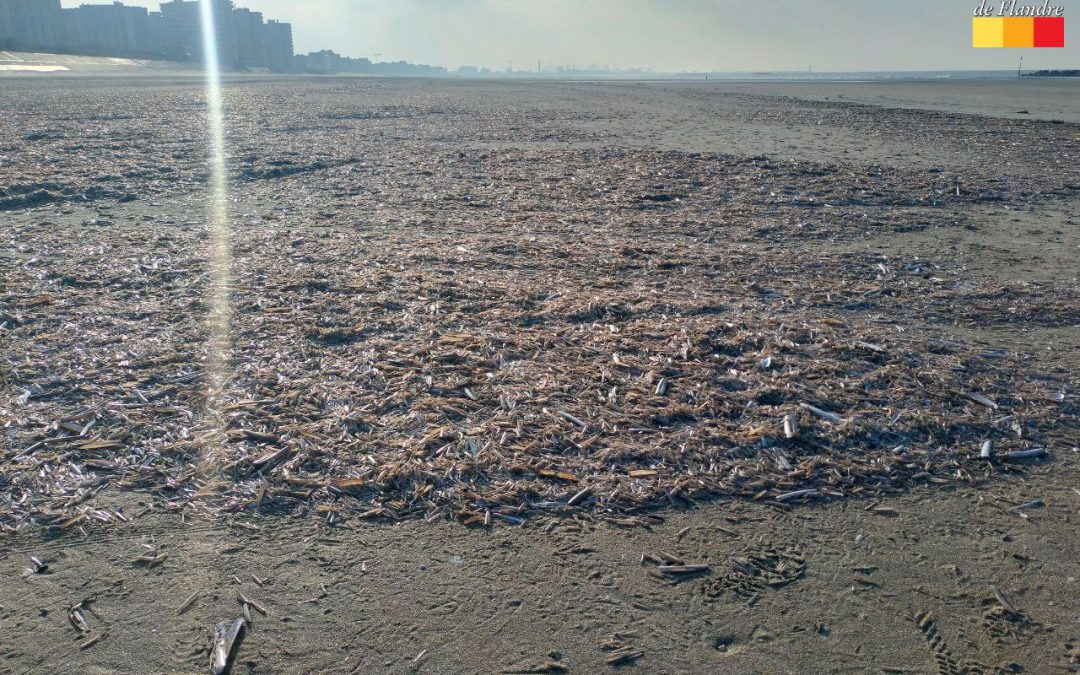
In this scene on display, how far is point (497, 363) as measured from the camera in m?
4.71

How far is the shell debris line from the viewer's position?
3.50 meters

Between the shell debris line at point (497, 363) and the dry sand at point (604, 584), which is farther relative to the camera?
the shell debris line at point (497, 363)

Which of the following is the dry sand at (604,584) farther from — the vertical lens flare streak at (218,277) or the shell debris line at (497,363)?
the vertical lens flare streak at (218,277)

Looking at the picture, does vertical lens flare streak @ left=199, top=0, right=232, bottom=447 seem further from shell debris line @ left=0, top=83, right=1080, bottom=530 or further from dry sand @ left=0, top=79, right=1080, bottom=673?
dry sand @ left=0, top=79, right=1080, bottom=673

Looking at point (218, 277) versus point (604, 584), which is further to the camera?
point (218, 277)

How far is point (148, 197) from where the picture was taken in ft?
33.6

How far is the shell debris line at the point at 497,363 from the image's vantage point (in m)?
3.50

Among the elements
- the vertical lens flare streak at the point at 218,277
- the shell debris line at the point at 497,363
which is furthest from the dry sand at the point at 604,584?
the vertical lens flare streak at the point at 218,277

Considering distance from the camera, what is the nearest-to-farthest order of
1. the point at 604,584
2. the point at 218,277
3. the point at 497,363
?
the point at 604,584, the point at 497,363, the point at 218,277

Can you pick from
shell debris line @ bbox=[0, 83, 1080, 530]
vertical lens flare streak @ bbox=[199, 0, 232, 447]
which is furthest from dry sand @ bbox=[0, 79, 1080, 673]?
vertical lens flare streak @ bbox=[199, 0, 232, 447]

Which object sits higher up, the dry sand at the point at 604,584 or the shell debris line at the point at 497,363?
the shell debris line at the point at 497,363

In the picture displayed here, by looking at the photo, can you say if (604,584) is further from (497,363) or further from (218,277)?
(218,277)

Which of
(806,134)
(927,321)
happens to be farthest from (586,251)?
(806,134)

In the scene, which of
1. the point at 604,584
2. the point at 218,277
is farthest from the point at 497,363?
the point at 218,277
